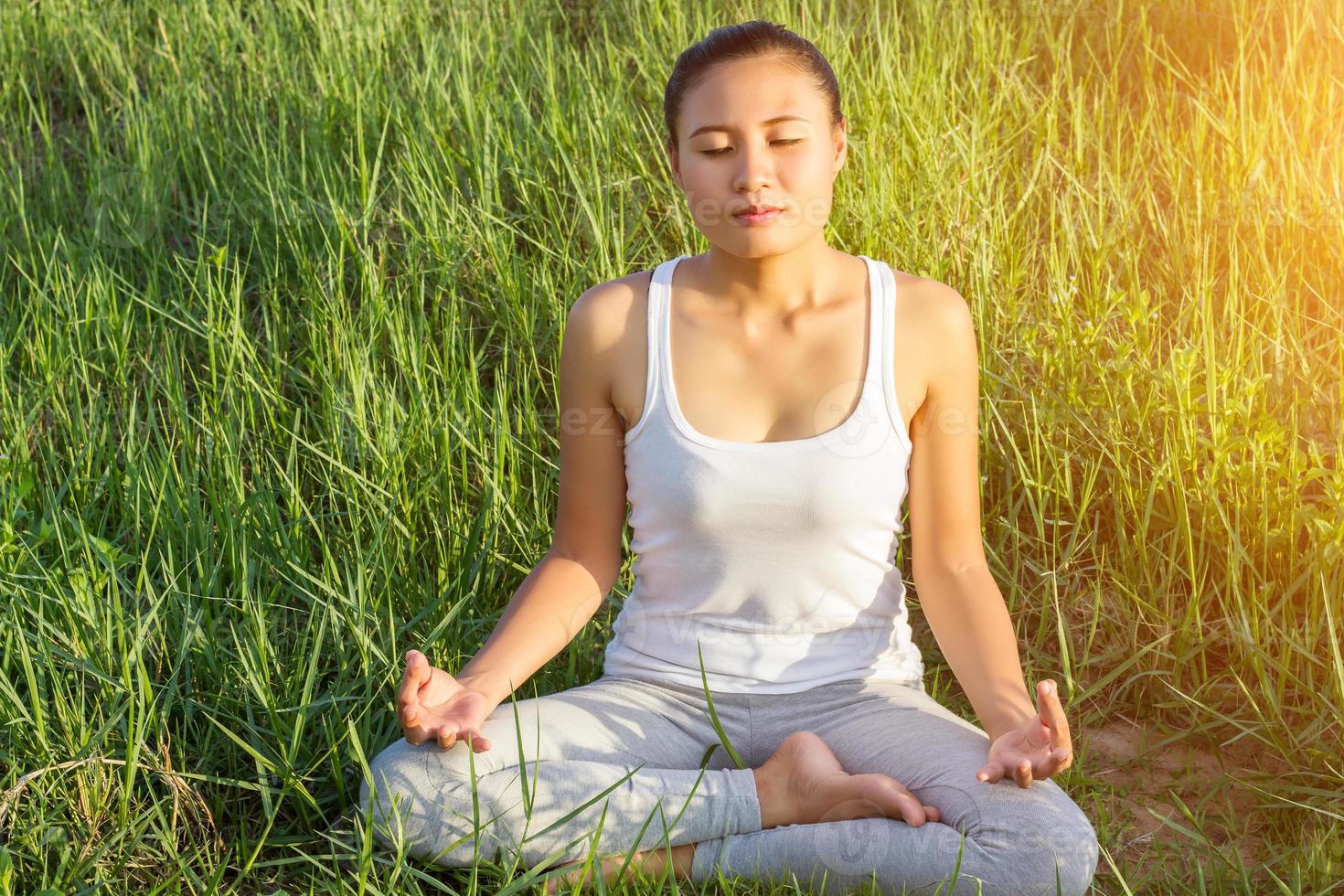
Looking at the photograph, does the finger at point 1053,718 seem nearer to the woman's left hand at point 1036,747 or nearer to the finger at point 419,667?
the woman's left hand at point 1036,747

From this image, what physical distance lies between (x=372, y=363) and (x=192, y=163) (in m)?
1.12

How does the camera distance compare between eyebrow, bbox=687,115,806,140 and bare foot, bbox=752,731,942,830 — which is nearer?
bare foot, bbox=752,731,942,830

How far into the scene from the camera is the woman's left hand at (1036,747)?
5.17 ft

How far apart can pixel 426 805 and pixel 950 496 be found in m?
0.85

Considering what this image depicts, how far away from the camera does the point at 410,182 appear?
10.2 ft

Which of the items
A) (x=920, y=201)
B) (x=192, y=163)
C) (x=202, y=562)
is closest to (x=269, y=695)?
(x=202, y=562)

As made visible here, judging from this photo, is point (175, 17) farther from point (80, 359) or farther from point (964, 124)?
point (964, 124)

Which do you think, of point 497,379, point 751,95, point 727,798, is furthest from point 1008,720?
point 497,379

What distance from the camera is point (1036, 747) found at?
5.46 ft

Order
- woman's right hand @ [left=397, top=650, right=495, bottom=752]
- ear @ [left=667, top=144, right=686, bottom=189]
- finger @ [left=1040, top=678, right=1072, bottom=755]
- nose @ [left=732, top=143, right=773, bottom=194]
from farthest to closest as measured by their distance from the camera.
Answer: ear @ [left=667, top=144, right=686, bottom=189]
nose @ [left=732, top=143, right=773, bottom=194]
woman's right hand @ [left=397, top=650, right=495, bottom=752]
finger @ [left=1040, top=678, right=1072, bottom=755]

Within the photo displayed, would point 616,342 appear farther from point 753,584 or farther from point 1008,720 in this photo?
point 1008,720

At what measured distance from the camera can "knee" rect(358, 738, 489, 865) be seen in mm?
1728

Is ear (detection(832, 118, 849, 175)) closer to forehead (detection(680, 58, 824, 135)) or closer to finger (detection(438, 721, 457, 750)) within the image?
forehead (detection(680, 58, 824, 135))

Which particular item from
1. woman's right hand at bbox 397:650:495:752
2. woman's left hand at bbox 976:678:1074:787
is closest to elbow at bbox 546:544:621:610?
woman's right hand at bbox 397:650:495:752
